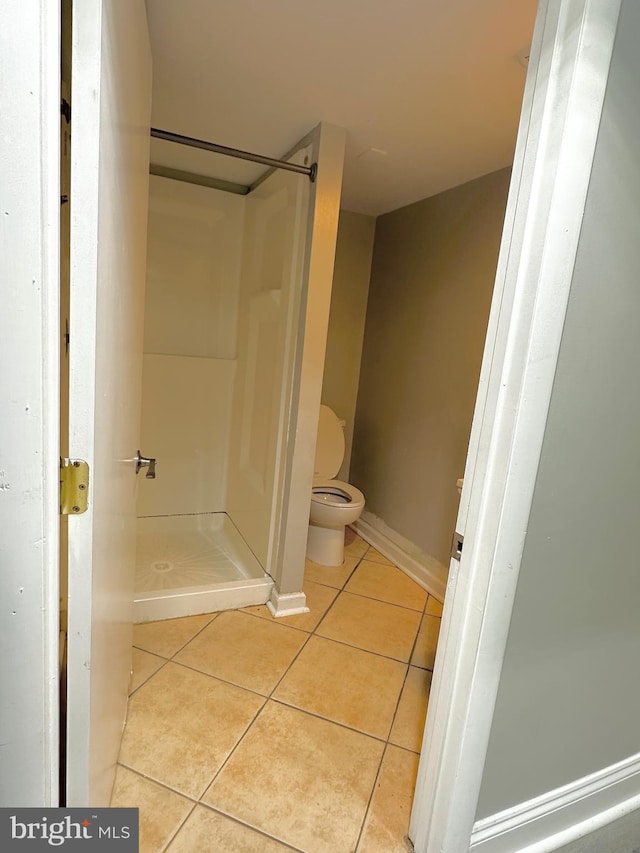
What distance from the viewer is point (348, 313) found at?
10.4 feet

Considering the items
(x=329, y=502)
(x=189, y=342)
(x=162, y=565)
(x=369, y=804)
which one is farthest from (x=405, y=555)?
(x=189, y=342)

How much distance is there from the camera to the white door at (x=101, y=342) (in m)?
0.68

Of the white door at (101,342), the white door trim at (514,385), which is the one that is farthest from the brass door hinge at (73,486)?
the white door trim at (514,385)

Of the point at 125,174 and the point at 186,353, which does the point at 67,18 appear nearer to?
the point at 125,174

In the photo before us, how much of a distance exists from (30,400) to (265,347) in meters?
1.82

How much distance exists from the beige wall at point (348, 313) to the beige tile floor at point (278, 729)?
4.68 feet

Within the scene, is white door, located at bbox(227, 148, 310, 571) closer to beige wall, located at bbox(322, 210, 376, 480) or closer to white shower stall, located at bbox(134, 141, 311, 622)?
white shower stall, located at bbox(134, 141, 311, 622)

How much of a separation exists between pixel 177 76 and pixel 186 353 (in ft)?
4.80

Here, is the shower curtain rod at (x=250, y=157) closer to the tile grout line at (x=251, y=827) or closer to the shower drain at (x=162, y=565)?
the shower drain at (x=162, y=565)

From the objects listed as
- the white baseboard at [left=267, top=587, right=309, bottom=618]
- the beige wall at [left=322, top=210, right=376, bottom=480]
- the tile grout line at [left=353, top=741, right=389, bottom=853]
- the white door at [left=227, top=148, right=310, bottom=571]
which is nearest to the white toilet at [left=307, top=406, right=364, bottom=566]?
the beige wall at [left=322, top=210, right=376, bottom=480]

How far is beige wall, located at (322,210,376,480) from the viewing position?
10.1ft

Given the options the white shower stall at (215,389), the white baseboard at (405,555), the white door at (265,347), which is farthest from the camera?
the white baseboard at (405,555)

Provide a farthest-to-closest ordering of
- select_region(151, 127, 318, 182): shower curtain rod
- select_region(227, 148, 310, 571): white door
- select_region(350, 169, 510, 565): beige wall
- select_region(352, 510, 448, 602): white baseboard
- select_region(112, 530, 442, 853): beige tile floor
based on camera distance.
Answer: select_region(352, 510, 448, 602): white baseboard < select_region(350, 169, 510, 565): beige wall < select_region(227, 148, 310, 571): white door < select_region(151, 127, 318, 182): shower curtain rod < select_region(112, 530, 442, 853): beige tile floor

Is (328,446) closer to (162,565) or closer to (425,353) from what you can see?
(425,353)
